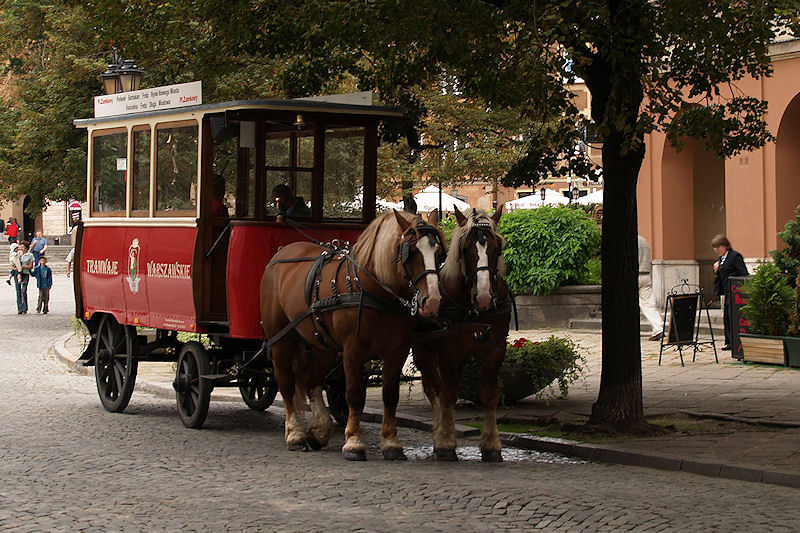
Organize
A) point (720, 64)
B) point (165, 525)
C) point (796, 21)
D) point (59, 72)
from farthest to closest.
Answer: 1. point (59, 72)
2. point (720, 64)
3. point (796, 21)
4. point (165, 525)

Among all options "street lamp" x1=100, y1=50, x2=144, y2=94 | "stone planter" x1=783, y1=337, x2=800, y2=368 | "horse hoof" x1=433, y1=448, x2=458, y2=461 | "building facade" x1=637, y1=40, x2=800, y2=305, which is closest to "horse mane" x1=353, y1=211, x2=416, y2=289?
"horse hoof" x1=433, y1=448, x2=458, y2=461

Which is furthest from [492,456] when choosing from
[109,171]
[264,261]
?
[109,171]

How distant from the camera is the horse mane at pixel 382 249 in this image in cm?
914

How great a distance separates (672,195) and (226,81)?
9.56 metres

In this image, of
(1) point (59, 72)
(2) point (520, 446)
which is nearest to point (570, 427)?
(2) point (520, 446)

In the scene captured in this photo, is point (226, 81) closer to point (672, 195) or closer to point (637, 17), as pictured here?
point (672, 195)

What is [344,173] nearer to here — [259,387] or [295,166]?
[295,166]

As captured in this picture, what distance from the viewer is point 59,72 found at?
83.8ft

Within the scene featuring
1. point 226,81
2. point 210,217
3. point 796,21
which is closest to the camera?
point 796,21

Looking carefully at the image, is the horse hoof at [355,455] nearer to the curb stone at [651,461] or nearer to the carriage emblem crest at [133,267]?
the curb stone at [651,461]

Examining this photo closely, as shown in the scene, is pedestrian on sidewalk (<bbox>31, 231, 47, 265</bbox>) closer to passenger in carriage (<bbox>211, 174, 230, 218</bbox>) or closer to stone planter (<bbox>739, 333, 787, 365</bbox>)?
stone planter (<bbox>739, 333, 787, 365</bbox>)

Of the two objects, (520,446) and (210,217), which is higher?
(210,217)

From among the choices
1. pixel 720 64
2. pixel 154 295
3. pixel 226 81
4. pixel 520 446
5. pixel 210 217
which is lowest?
pixel 520 446

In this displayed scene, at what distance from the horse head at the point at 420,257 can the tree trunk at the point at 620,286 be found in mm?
2312
